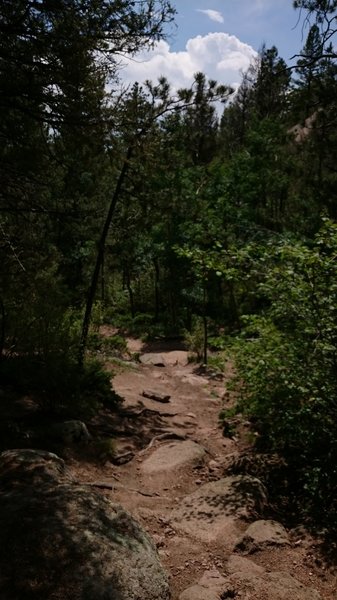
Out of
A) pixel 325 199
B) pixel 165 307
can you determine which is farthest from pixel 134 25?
pixel 165 307

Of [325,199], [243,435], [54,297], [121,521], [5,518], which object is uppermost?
[325,199]

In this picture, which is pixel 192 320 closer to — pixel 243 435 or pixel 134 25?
pixel 243 435

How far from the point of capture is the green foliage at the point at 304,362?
501 cm

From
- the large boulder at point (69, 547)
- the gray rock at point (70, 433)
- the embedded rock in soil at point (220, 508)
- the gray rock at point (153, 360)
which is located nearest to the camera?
the large boulder at point (69, 547)

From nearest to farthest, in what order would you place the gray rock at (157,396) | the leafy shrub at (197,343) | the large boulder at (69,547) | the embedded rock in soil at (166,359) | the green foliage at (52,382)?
1. the large boulder at (69,547)
2. the green foliage at (52,382)
3. the gray rock at (157,396)
4. the embedded rock in soil at (166,359)
5. the leafy shrub at (197,343)

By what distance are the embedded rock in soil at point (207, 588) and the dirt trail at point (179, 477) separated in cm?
10

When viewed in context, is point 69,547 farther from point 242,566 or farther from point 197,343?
Answer: point 197,343

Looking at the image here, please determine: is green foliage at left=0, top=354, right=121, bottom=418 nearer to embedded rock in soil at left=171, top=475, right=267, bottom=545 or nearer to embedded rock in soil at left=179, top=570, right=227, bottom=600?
embedded rock in soil at left=171, top=475, right=267, bottom=545

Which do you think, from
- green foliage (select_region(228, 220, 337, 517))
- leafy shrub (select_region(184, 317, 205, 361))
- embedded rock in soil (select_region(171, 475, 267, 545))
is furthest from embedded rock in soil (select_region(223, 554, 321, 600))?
leafy shrub (select_region(184, 317, 205, 361))

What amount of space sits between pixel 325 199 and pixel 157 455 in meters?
11.2

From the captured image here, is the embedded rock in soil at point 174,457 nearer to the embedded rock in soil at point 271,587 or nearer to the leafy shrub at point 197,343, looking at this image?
the embedded rock in soil at point 271,587

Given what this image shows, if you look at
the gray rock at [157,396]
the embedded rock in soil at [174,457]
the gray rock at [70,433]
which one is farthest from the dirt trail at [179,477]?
the gray rock at [70,433]

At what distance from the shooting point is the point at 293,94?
6.54m

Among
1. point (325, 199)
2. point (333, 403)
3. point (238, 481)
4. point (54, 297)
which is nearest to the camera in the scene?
point (333, 403)
